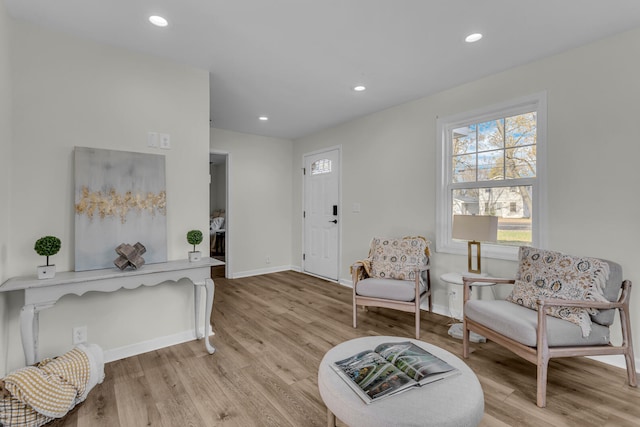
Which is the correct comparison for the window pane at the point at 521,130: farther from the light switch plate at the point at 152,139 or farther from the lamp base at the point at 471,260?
the light switch plate at the point at 152,139

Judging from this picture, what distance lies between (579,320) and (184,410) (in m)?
2.46

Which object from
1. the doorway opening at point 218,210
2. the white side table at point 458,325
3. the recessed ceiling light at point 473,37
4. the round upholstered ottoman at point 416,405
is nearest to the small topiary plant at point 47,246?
the round upholstered ottoman at point 416,405

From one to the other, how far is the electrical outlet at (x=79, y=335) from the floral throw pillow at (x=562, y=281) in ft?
10.5

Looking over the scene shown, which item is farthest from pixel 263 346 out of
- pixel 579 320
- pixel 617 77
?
pixel 617 77

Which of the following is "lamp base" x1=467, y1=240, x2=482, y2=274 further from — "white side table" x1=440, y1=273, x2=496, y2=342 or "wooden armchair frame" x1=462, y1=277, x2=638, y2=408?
"wooden armchair frame" x1=462, y1=277, x2=638, y2=408

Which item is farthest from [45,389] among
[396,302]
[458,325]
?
[458,325]

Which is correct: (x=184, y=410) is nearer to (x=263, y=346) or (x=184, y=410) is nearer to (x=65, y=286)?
(x=263, y=346)

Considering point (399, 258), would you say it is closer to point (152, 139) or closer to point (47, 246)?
point (152, 139)

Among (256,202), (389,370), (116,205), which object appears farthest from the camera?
(256,202)

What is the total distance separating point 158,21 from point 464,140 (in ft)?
9.56

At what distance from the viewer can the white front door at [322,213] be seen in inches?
184

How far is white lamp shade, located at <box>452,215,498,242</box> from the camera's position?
8.29 feet

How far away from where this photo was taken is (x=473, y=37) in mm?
2227

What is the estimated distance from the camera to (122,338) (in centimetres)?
237
